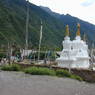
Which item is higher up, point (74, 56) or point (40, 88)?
point (74, 56)

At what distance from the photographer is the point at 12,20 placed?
180000mm

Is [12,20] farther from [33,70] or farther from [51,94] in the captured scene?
[51,94]

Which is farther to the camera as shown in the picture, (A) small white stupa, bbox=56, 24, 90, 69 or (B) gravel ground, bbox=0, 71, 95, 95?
(A) small white stupa, bbox=56, 24, 90, 69

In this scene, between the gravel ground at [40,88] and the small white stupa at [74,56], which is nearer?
the gravel ground at [40,88]

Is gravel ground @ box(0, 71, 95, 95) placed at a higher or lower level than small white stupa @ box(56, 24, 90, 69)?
lower

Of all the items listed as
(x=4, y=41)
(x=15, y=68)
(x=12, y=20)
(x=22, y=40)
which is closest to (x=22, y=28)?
(x=12, y=20)

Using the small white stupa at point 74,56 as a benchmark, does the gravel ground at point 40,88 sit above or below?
below

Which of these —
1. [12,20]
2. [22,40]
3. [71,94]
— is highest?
[12,20]

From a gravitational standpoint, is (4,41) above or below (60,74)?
above

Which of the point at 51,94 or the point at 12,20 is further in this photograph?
the point at 12,20

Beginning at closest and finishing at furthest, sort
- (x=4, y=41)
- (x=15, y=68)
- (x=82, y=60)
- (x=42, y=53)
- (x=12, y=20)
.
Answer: (x=15, y=68)
(x=82, y=60)
(x=42, y=53)
(x=4, y=41)
(x=12, y=20)

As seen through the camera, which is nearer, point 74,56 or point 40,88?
point 40,88

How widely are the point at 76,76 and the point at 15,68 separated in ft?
25.9

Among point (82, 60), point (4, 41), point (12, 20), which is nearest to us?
Answer: point (82, 60)
